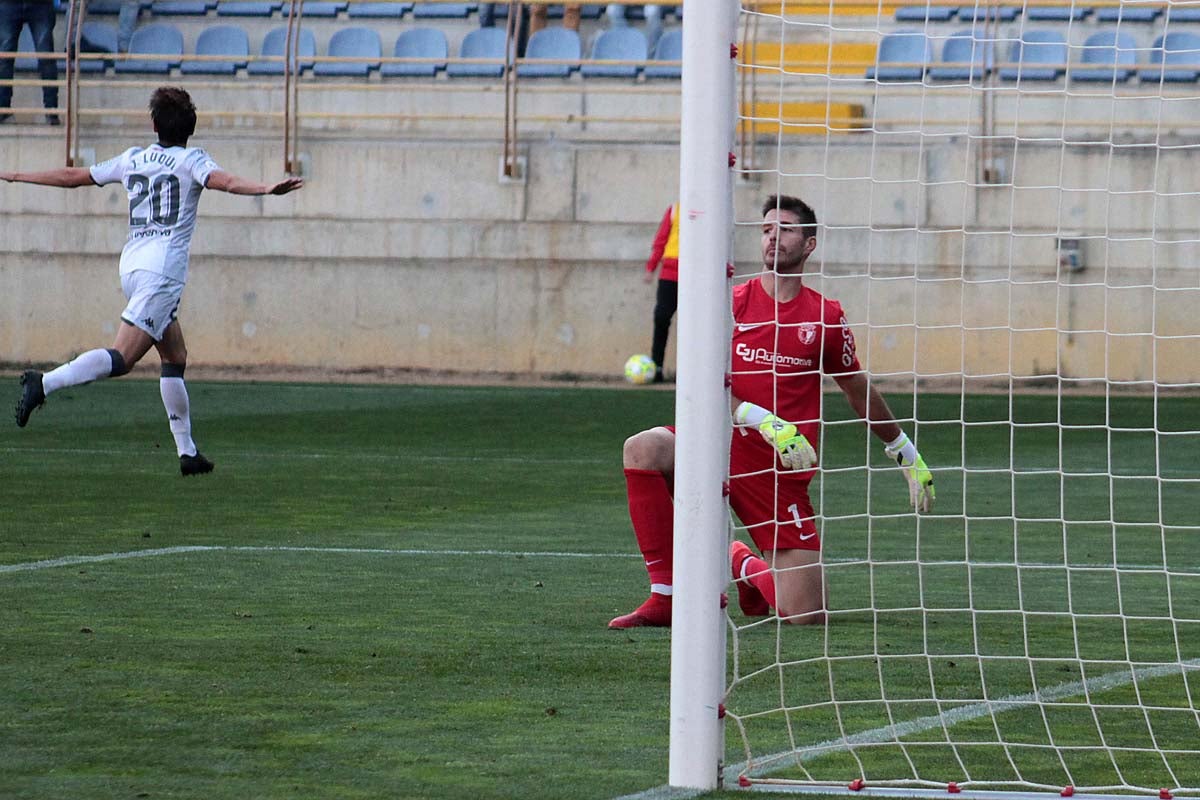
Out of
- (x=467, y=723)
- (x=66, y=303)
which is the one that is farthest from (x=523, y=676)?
(x=66, y=303)

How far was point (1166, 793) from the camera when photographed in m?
3.87

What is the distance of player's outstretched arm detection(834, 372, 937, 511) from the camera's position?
5.89 meters

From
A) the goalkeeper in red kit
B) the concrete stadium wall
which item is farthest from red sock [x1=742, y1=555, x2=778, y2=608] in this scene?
the concrete stadium wall

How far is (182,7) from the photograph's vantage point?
23.2 m

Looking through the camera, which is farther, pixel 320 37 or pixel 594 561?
pixel 320 37

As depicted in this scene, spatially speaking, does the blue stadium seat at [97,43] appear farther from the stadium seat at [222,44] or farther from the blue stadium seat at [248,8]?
the blue stadium seat at [248,8]

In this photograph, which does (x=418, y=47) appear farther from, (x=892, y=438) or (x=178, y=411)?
(x=892, y=438)

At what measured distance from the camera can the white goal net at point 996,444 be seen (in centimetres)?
455

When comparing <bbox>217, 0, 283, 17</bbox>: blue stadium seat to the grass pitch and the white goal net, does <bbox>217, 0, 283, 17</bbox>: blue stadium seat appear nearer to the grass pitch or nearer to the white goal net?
the white goal net

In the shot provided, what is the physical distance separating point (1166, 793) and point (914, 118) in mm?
15668

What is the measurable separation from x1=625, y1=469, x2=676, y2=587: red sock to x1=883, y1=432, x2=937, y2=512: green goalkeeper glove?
72cm

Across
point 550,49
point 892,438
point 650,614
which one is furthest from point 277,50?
point 650,614

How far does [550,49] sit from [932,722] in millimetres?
17682

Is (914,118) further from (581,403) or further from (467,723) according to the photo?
(467,723)
